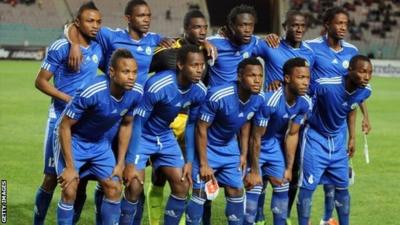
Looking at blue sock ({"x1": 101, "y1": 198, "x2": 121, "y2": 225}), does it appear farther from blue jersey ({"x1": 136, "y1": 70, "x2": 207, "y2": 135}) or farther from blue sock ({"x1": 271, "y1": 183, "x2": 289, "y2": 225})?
blue sock ({"x1": 271, "y1": 183, "x2": 289, "y2": 225})

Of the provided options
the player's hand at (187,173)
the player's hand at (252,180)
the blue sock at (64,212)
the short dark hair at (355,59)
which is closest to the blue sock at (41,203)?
the blue sock at (64,212)

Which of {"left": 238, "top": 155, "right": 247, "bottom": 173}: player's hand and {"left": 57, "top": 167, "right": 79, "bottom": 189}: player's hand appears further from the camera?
{"left": 238, "top": 155, "right": 247, "bottom": 173}: player's hand

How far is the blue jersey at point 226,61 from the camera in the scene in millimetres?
8258

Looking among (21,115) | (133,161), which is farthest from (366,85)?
(21,115)

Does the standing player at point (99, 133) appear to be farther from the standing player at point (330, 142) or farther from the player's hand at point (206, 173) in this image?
the standing player at point (330, 142)

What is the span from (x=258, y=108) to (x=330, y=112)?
1056 mm

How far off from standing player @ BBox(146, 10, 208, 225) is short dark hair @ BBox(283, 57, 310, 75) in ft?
2.88

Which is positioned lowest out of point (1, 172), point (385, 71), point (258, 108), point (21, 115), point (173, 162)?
point (385, 71)

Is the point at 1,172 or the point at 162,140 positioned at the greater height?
the point at 162,140

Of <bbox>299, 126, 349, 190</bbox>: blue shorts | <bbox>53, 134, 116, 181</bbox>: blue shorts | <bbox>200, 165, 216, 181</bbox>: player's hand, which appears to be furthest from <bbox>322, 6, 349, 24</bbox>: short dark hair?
<bbox>53, 134, 116, 181</bbox>: blue shorts

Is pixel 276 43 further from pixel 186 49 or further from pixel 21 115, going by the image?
pixel 21 115

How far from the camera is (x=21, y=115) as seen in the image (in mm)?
18469

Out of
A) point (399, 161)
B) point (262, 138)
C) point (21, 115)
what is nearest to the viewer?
point (262, 138)

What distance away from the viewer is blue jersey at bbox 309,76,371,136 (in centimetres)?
823
